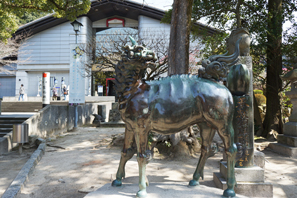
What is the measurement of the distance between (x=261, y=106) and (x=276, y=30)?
5026 mm

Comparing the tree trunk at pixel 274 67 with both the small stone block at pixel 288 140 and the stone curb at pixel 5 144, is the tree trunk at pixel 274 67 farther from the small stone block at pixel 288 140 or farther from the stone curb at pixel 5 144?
the stone curb at pixel 5 144

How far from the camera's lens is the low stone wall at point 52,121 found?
8134mm

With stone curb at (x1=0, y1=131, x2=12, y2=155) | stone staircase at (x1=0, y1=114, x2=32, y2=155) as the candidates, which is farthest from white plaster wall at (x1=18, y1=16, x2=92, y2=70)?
stone curb at (x1=0, y1=131, x2=12, y2=155)

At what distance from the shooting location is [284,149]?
22.6ft

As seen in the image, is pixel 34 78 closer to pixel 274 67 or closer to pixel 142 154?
pixel 274 67

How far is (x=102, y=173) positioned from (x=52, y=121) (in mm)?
5928

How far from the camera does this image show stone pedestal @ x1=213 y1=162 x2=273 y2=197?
3.22 meters

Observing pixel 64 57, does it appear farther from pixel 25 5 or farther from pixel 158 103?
pixel 158 103

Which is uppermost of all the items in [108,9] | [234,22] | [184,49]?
[108,9]

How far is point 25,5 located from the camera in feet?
30.9

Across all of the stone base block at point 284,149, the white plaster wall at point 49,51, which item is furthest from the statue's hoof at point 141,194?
the white plaster wall at point 49,51

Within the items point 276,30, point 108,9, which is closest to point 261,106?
point 276,30

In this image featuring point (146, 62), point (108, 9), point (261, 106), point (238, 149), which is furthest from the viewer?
point (108, 9)

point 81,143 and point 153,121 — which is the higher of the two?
point 153,121
